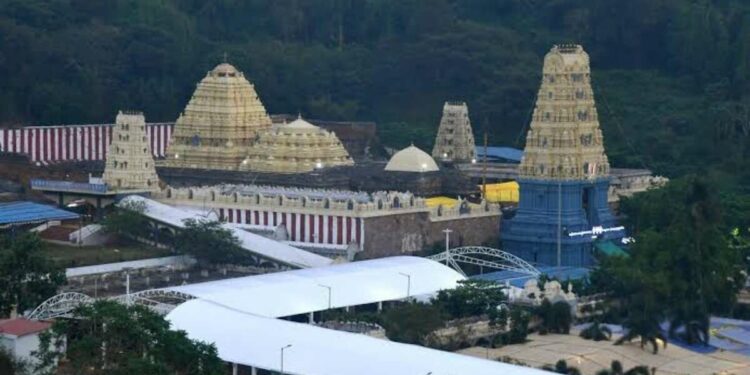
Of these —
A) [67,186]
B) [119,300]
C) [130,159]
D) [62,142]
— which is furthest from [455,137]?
[119,300]

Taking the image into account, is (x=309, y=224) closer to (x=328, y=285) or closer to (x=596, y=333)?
(x=328, y=285)

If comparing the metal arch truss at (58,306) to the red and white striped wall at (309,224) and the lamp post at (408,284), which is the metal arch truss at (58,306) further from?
the red and white striped wall at (309,224)

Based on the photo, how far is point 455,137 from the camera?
105m

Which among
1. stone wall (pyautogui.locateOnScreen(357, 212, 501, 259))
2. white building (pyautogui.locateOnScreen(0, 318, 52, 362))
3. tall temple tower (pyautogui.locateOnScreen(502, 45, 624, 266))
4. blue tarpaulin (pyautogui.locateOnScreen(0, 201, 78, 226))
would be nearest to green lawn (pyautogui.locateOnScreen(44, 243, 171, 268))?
blue tarpaulin (pyautogui.locateOnScreen(0, 201, 78, 226))

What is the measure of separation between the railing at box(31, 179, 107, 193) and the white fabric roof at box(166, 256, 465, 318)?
37.7 ft

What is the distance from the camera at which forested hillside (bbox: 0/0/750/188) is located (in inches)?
4471

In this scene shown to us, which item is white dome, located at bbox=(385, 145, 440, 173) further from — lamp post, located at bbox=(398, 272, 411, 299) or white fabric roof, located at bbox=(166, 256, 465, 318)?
lamp post, located at bbox=(398, 272, 411, 299)

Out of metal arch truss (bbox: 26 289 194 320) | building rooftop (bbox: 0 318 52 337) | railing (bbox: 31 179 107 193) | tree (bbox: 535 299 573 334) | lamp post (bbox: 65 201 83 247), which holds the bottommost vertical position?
tree (bbox: 535 299 573 334)

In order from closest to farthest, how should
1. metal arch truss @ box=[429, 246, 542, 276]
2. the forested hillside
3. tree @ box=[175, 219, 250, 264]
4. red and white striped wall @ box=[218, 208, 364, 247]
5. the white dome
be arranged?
tree @ box=[175, 219, 250, 264], metal arch truss @ box=[429, 246, 542, 276], red and white striped wall @ box=[218, 208, 364, 247], the white dome, the forested hillside

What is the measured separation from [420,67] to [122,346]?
57334 millimetres

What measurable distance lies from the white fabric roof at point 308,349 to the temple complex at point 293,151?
23.3 m

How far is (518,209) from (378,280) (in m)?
11.9

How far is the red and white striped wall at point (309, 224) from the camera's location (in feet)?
286

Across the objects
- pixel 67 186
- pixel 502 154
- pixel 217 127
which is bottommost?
pixel 67 186
